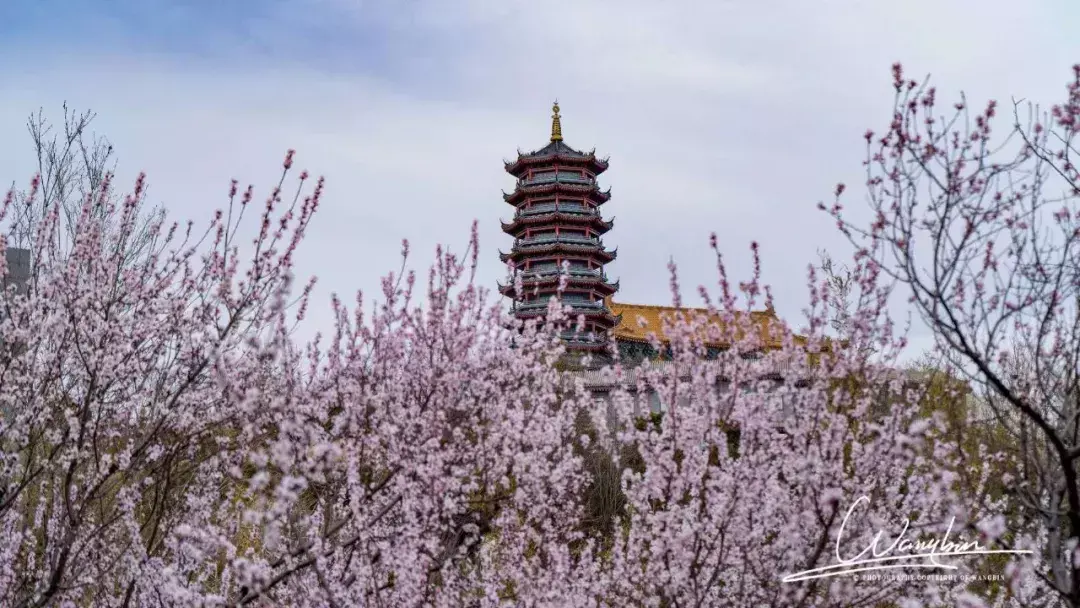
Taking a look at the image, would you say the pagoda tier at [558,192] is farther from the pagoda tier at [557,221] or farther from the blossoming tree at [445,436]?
the blossoming tree at [445,436]

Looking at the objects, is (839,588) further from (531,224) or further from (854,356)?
(531,224)

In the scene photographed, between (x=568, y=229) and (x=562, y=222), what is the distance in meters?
0.65

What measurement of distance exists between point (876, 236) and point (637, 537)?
2.42 meters

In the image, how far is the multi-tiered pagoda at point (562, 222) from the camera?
44.2 m

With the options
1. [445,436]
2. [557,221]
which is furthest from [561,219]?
[445,436]

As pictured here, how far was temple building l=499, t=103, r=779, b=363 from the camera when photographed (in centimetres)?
4378

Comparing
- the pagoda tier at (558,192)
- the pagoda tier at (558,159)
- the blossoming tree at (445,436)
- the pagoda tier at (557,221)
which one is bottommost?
the blossoming tree at (445,436)

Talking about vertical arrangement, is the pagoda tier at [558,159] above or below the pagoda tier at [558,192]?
above

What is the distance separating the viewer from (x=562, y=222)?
45688 mm

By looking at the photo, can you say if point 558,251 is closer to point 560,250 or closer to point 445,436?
point 560,250

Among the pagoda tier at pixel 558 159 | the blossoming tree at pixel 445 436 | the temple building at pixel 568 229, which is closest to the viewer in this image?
the blossoming tree at pixel 445 436

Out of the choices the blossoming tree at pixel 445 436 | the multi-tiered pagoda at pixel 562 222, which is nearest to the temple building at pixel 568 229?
the multi-tiered pagoda at pixel 562 222

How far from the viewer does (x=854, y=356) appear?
5.82m

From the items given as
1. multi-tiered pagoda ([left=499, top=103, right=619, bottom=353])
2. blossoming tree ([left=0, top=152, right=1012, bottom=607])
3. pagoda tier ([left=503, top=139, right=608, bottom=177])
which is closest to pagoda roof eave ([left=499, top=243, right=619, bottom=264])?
multi-tiered pagoda ([left=499, top=103, right=619, bottom=353])
